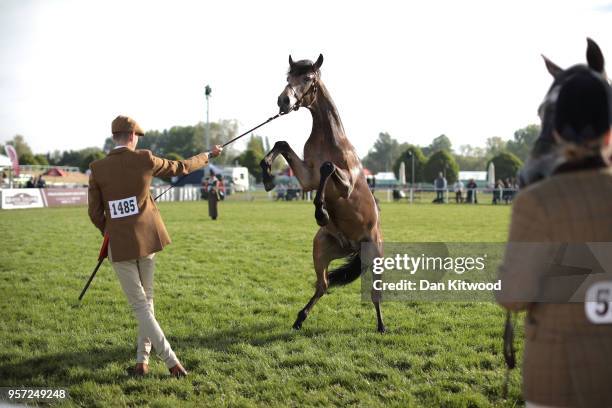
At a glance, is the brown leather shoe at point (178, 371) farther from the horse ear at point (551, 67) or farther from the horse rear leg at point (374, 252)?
the horse ear at point (551, 67)

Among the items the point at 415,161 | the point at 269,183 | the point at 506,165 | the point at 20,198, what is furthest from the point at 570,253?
the point at 415,161

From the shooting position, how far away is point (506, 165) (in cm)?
5750

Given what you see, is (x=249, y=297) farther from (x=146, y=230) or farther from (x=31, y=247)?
(x=31, y=247)

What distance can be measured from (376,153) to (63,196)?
347 ft

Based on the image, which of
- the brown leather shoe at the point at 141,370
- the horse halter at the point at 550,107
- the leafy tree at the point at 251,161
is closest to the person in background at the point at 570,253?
the horse halter at the point at 550,107

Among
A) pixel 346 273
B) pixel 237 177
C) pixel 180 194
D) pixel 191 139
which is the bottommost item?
pixel 346 273

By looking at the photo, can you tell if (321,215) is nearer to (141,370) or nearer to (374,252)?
(374,252)

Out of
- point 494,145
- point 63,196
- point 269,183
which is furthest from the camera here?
point 494,145

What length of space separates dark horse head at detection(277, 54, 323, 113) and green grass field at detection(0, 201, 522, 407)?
103 inches

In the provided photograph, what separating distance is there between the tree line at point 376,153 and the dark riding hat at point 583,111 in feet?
192

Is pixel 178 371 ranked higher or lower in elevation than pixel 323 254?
lower

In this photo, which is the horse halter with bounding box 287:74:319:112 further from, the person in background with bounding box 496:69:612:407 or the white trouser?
the person in background with bounding box 496:69:612:407

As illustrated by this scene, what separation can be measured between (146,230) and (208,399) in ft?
5.13

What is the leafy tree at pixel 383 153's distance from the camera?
127 meters
